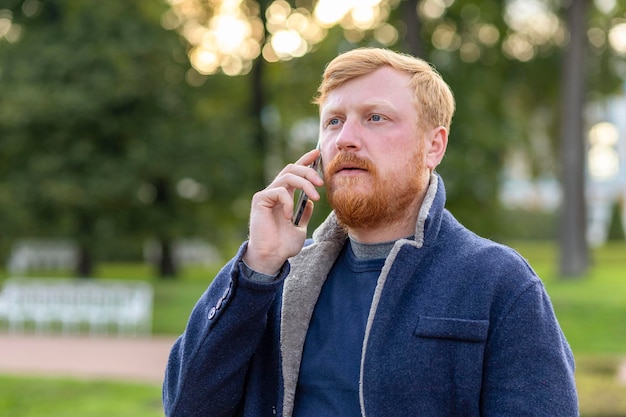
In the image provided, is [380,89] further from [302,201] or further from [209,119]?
[209,119]

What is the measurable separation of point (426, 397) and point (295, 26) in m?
24.0

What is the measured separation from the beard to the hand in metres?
0.05

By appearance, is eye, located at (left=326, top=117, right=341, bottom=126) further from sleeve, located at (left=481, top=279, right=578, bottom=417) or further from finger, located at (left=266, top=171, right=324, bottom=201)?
sleeve, located at (left=481, top=279, right=578, bottom=417)

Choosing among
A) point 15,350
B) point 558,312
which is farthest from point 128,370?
point 558,312

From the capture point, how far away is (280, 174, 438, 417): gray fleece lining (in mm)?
1959

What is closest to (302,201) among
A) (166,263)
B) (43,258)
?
(166,263)

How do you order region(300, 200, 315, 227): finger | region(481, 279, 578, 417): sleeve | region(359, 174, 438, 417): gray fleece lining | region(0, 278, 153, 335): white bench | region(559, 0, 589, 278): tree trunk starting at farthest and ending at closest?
region(559, 0, 589, 278): tree trunk
region(0, 278, 153, 335): white bench
region(300, 200, 315, 227): finger
region(359, 174, 438, 417): gray fleece lining
region(481, 279, 578, 417): sleeve

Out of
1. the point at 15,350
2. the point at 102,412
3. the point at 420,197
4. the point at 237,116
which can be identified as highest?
the point at 420,197

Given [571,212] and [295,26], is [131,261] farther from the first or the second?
[571,212]

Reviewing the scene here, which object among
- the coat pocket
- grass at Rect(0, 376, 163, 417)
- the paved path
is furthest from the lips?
the paved path

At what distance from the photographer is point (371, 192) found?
199 centimetres

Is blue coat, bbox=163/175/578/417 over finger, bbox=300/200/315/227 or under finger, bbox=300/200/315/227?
under

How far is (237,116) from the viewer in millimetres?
21828

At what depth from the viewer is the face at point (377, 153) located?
2.00 meters
